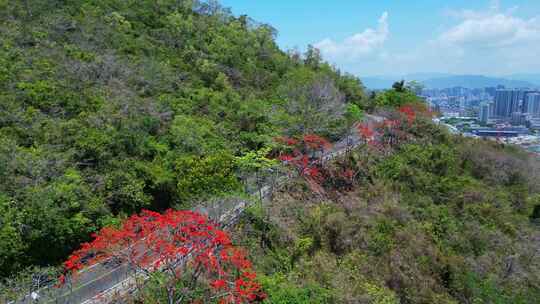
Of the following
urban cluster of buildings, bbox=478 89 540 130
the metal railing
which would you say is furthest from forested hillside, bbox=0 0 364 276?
urban cluster of buildings, bbox=478 89 540 130

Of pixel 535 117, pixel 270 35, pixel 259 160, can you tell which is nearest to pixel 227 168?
pixel 259 160

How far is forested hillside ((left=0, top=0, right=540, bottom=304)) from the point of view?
11906mm

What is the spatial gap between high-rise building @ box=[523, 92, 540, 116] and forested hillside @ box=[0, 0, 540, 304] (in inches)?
2947

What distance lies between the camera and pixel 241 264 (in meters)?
11.4

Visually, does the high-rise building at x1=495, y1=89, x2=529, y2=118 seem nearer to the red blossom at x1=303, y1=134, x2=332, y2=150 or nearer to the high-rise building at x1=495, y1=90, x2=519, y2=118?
the high-rise building at x1=495, y1=90, x2=519, y2=118

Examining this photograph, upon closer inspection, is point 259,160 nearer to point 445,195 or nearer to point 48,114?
point 48,114

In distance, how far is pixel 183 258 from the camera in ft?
35.7

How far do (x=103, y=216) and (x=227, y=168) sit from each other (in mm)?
5260

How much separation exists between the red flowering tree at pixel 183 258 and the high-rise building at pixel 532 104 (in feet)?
343

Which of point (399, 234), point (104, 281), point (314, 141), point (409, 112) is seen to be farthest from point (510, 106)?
point (104, 281)

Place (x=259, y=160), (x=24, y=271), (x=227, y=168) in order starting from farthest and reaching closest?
(x=259, y=160) → (x=227, y=168) → (x=24, y=271)

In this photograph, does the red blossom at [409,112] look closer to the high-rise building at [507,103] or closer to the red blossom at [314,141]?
the red blossom at [314,141]

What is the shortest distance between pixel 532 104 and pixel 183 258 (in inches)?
4223

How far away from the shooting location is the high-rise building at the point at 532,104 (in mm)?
89000
